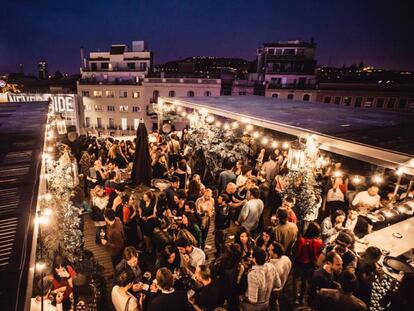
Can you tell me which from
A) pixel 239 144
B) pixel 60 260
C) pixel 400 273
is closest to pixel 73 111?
pixel 239 144

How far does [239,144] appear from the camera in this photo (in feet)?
29.3

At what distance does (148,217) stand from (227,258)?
2220 millimetres

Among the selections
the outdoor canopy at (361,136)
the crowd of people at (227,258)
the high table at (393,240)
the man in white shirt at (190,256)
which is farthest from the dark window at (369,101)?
the man in white shirt at (190,256)

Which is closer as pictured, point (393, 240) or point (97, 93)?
point (393, 240)

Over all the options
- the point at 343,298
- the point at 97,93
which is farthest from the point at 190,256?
the point at 97,93

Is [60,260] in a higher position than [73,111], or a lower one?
higher

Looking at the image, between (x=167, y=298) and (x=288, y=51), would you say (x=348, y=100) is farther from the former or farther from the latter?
(x=167, y=298)

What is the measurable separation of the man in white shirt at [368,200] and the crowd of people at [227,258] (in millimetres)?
21

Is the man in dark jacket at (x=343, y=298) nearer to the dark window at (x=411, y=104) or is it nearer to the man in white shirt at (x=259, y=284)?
the man in white shirt at (x=259, y=284)

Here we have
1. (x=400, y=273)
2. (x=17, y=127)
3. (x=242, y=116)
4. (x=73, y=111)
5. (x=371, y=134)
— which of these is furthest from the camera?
(x=73, y=111)

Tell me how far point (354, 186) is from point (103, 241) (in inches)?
307

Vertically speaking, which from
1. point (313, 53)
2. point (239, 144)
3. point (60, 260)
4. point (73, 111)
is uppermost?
point (313, 53)

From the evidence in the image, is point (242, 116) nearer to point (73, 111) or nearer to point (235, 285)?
point (235, 285)

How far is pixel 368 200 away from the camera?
6273mm
